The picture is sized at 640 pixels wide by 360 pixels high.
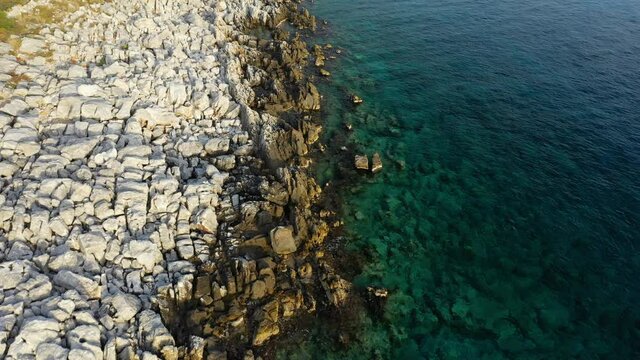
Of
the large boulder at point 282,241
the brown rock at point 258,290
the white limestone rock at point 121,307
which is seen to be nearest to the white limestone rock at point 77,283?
the white limestone rock at point 121,307

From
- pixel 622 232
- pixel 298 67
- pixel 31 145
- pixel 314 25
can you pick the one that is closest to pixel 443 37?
pixel 314 25

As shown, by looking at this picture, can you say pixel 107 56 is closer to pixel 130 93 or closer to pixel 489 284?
pixel 130 93

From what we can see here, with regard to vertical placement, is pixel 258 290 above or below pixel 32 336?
below

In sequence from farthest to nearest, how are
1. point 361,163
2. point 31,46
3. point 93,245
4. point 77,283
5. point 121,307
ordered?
point 361,163, point 31,46, point 93,245, point 77,283, point 121,307

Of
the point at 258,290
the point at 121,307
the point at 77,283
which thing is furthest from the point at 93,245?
the point at 258,290

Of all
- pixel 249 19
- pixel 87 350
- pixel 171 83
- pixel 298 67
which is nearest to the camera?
pixel 87 350

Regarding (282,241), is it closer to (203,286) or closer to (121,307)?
(203,286)

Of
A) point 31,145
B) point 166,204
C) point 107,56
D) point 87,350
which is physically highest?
point 107,56
